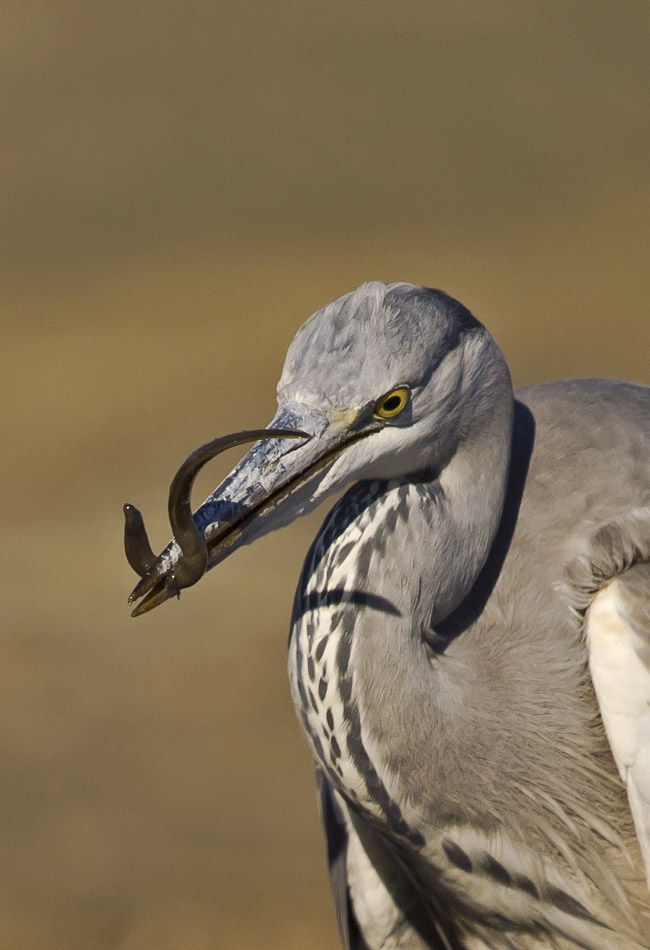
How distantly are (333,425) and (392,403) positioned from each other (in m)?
0.11

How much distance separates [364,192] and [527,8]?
2.78 meters

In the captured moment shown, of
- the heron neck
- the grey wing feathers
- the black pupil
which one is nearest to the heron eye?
the black pupil

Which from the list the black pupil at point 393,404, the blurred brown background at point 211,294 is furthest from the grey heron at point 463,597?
the blurred brown background at point 211,294

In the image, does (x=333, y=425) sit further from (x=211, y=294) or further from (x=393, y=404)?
(x=211, y=294)

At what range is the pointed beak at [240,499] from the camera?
81.0 inches

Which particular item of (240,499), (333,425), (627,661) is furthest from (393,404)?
(627,661)

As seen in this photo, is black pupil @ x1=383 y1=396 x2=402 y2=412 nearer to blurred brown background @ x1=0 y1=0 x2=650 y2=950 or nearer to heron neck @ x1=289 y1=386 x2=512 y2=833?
heron neck @ x1=289 y1=386 x2=512 y2=833

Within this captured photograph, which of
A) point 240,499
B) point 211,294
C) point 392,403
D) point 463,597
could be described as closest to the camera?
point 240,499

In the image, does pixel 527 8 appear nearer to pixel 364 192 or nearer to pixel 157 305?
pixel 364 192

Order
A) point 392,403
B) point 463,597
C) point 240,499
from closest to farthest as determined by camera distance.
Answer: point 240,499, point 392,403, point 463,597

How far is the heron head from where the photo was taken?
2.09m

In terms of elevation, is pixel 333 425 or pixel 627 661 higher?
pixel 333 425

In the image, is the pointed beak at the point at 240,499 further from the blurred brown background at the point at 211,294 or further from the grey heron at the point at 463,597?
the blurred brown background at the point at 211,294

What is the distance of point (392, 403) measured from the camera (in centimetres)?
224
